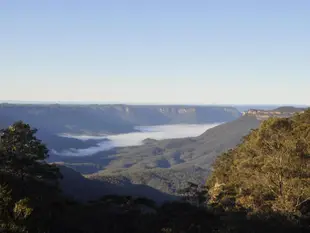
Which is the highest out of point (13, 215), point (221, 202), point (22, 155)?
point (13, 215)

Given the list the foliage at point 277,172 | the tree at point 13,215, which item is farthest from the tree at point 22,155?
the tree at point 13,215

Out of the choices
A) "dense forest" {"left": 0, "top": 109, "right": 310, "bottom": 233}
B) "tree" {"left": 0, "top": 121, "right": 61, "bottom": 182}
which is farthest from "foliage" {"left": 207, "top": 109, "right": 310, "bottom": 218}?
"tree" {"left": 0, "top": 121, "right": 61, "bottom": 182}

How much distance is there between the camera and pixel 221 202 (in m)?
41.0

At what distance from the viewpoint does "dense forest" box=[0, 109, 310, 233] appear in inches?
1040

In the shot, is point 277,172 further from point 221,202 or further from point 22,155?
point 22,155

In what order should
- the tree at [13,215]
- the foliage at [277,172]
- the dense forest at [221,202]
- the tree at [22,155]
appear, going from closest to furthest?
the tree at [13,215] < the dense forest at [221,202] < the foliage at [277,172] < the tree at [22,155]

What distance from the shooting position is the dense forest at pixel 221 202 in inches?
1040

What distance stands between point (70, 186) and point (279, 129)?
99509mm

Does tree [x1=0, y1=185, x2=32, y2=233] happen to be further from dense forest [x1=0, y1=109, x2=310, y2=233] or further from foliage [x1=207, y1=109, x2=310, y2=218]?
foliage [x1=207, y1=109, x2=310, y2=218]

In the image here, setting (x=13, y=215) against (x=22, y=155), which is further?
(x=22, y=155)

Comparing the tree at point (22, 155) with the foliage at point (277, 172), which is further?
the tree at point (22, 155)

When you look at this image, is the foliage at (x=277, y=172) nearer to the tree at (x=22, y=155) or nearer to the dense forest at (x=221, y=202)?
the dense forest at (x=221, y=202)

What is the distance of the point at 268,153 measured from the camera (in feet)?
111

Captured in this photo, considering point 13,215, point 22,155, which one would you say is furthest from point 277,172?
point 22,155
